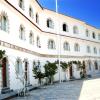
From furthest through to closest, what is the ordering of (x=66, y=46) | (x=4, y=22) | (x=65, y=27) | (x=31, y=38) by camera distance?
(x=65, y=27) → (x=66, y=46) → (x=31, y=38) → (x=4, y=22)

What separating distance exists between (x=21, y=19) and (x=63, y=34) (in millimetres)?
14748

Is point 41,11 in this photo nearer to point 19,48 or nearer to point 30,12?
point 30,12

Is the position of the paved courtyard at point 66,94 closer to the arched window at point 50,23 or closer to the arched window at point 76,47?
the arched window at point 50,23

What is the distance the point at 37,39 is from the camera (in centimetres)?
2883

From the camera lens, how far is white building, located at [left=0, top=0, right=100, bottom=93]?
18125 mm

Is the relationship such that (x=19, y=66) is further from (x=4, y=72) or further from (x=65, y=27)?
(x=65, y=27)

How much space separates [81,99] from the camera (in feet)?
45.5

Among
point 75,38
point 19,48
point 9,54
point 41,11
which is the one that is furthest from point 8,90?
point 75,38

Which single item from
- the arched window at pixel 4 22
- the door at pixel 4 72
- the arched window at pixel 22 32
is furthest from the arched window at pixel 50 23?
the door at pixel 4 72

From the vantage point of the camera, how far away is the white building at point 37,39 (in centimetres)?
1812

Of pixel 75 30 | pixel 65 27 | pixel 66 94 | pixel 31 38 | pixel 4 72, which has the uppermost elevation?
pixel 65 27

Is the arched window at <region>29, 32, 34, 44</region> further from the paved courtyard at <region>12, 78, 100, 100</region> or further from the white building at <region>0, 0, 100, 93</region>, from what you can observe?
the paved courtyard at <region>12, 78, 100, 100</region>

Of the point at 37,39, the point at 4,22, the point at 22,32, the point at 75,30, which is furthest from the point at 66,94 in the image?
the point at 75,30

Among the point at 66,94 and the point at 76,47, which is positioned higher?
the point at 76,47
